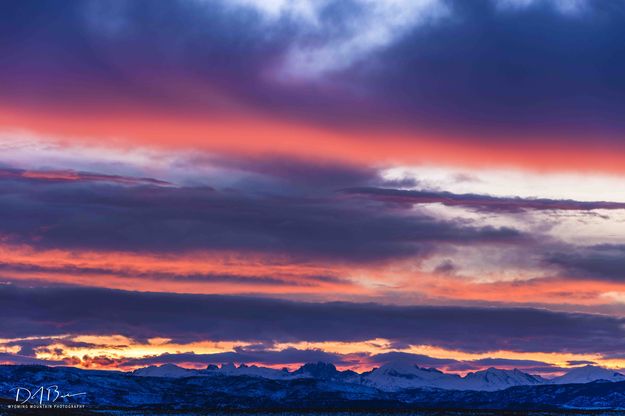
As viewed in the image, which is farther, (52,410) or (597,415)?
(597,415)

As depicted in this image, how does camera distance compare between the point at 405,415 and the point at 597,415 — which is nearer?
the point at 405,415

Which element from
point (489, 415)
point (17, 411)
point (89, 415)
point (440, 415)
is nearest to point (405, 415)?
point (440, 415)

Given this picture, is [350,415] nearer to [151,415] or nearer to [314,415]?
[314,415]

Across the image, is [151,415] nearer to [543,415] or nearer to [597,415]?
[543,415]

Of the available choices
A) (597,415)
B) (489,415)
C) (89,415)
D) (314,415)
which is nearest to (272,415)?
(314,415)

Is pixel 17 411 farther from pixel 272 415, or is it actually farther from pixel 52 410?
pixel 272 415

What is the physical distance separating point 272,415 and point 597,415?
73430mm

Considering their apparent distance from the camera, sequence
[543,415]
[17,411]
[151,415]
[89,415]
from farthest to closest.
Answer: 1. [543,415]
2. [151,415]
3. [89,415]
4. [17,411]

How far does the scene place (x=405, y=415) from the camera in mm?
177125

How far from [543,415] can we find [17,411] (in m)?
107

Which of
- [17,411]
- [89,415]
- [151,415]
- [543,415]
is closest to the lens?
[17,411]

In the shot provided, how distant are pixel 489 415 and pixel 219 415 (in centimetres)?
5627

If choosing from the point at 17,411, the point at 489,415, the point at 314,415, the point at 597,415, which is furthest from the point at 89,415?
the point at 597,415

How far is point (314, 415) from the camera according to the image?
589ft
